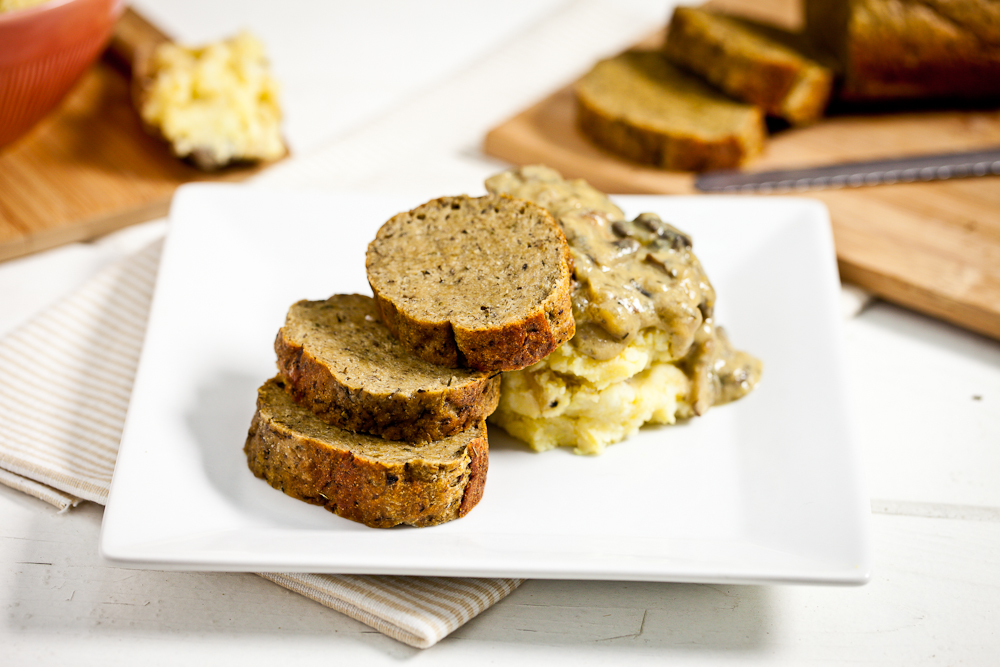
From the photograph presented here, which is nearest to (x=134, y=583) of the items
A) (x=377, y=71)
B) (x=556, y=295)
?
(x=556, y=295)

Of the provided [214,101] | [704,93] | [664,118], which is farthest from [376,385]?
[704,93]

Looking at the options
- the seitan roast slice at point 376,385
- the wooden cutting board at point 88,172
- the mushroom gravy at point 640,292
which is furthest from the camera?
the wooden cutting board at point 88,172

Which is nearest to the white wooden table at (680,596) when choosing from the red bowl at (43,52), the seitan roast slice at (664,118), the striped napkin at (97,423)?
the striped napkin at (97,423)

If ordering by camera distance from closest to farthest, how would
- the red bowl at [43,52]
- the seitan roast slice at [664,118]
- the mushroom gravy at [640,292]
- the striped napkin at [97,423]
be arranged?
the striped napkin at [97,423]
the mushroom gravy at [640,292]
the red bowl at [43,52]
the seitan roast slice at [664,118]

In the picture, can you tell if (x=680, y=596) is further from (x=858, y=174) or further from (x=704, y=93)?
(x=704, y=93)

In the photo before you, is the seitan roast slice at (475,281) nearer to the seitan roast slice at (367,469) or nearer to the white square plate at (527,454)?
the seitan roast slice at (367,469)

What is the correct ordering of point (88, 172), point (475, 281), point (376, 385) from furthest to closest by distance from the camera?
point (88, 172), point (475, 281), point (376, 385)
